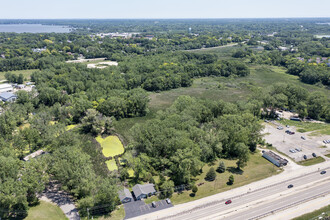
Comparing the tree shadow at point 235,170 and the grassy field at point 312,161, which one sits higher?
Result: the tree shadow at point 235,170

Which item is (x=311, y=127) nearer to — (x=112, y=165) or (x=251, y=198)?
(x=251, y=198)

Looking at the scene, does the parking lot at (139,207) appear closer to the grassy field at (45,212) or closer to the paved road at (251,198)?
the paved road at (251,198)

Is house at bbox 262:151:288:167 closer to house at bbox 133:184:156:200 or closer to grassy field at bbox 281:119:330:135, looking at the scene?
grassy field at bbox 281:119:330:135

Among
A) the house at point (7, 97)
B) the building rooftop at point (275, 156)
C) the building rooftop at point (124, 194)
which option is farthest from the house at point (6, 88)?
the building rooftop at point (275, 156)

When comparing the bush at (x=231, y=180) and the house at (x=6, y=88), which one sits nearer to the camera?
the bush at (x=231, y=180)

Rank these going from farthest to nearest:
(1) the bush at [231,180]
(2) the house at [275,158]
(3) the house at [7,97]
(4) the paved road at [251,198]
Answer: (3) the house at [7,97] < (2) the house at [275,158] < (1) the bush at [231,180] < (4) the paved road at [251,198]

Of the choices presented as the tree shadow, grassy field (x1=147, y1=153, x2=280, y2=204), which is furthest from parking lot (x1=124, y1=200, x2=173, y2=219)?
the tree shadow

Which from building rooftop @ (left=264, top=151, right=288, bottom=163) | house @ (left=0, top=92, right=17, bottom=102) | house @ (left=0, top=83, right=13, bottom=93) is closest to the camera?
building rooftop @ (left=264, top=151, right=288, bottom=163)
